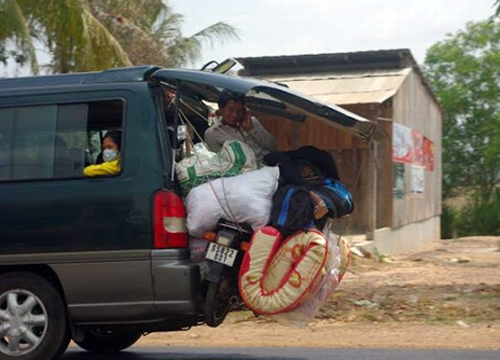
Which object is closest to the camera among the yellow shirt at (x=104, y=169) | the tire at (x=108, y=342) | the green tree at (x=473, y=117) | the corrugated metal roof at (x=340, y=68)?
the yellow shirt at (x=104, y=169)

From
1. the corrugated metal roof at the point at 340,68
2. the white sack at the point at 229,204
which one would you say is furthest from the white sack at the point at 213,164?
the corrugated metal roof at the point at 340,68

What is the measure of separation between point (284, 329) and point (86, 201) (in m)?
3.90

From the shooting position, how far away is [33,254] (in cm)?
729

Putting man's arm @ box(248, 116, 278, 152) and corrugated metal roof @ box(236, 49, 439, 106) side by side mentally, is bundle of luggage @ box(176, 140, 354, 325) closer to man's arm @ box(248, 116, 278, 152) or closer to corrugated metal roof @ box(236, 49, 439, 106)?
Result: man's arm @ box(248, 116, 278, 152)

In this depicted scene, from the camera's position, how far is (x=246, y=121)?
8141 millimetres

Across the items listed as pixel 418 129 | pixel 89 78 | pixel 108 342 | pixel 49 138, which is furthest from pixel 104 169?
pixel 418 129

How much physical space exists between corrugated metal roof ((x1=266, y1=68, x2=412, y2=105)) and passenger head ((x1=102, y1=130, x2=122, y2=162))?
1332 centimetres

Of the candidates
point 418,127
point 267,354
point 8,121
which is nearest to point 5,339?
point 8,121

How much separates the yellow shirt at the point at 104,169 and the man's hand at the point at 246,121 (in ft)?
4.02

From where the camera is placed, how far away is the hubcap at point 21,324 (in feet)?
23.8

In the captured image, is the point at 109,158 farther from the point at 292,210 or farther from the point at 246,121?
the point at 292,210

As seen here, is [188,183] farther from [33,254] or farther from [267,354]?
[267,354]

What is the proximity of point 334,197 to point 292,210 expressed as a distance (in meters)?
0.49

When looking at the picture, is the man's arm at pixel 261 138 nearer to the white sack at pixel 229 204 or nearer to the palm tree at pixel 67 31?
the white sack at pixel 229 204
